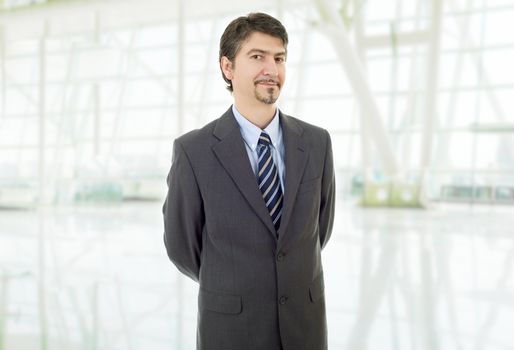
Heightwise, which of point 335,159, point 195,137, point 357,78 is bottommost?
point 195,137

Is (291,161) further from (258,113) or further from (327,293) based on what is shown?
(327,293)

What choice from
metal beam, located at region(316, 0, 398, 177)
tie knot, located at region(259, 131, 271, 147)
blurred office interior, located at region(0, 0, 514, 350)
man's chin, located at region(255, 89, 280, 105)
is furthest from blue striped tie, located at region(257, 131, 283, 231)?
metal beam, located at region(316, 0, 398, 177)

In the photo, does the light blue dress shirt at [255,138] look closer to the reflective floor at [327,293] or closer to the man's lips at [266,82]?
the man's lips at [266,82]

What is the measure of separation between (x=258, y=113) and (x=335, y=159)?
24.6 meters

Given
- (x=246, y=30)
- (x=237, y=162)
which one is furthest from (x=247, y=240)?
(x=246, y=30)

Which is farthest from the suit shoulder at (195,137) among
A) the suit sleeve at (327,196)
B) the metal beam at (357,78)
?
the metal beam at (357,78)

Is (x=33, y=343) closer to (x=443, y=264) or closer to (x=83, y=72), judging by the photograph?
(x=443, y=264)

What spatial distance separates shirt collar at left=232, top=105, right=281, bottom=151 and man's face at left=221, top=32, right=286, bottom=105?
0.30 feet

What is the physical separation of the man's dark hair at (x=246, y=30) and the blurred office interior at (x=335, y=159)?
2739mm

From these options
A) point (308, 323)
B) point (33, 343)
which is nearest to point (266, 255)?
point (308, 323)

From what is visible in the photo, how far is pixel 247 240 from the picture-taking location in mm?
1939

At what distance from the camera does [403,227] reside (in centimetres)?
1341

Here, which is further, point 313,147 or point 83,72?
point 83,72

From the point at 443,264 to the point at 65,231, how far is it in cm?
869
